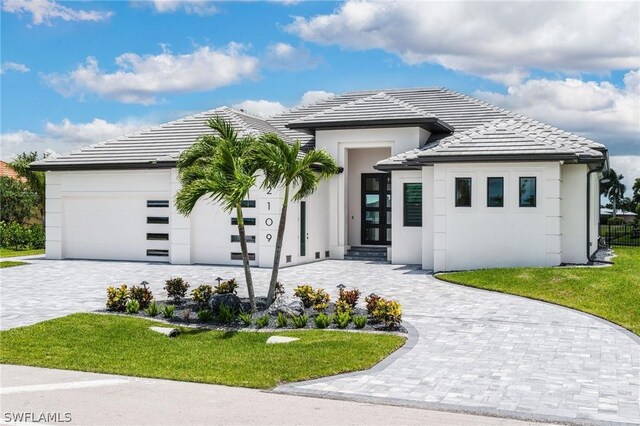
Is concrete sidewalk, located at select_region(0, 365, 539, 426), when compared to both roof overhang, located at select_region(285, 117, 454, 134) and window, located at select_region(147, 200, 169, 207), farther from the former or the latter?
roof overhang, located at select_region(285, 117, 454, 134)

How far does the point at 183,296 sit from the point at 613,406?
9740 millimetres

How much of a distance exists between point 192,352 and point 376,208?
1643cm

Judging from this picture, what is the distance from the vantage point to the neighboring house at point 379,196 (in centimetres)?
1980

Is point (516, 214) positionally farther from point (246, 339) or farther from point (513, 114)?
point (246, 339)

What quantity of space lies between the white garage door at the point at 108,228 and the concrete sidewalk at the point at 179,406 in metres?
15.7

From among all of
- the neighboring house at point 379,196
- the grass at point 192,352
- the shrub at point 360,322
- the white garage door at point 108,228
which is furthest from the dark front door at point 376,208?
the grass at point 192,352

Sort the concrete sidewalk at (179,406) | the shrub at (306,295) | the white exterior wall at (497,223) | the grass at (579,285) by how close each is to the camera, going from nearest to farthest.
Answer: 1. the concrete sidewalk at (179,406)
2. the shrub at (306,295)
3. the grass at (579,285)
4. the white exterior wall at (497,223)

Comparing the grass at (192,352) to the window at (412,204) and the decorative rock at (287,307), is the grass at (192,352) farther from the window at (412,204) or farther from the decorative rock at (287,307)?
the window at (412,204)

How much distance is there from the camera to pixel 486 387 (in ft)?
27.5

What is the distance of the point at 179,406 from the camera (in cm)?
759

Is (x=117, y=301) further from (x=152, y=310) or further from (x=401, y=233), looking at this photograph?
(x=401, y=233)

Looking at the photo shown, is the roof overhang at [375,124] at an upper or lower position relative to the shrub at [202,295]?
upper

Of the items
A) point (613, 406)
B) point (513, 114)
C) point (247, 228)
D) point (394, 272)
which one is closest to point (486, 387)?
point (613, 406)

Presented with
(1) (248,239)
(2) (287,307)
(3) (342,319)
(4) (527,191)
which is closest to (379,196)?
(1) (248,239)
